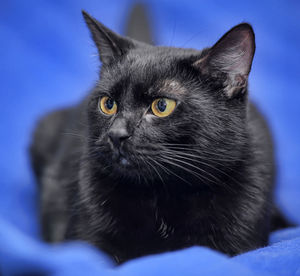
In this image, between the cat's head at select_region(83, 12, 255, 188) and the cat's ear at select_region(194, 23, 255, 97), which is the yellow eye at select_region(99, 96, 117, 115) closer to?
the cat's head at select_region(83, 12, 255, 188)

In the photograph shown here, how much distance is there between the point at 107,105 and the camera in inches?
47.2

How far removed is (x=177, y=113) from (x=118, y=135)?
18cm

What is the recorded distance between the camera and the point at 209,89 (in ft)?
3.82

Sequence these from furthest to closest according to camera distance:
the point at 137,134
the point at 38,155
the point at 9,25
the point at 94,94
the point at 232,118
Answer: the point at 9,25 < the point at 38,155 < the point at 94,94 < the point at 232,118 < the point at 137,134

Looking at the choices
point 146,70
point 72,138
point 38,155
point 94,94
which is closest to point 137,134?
point 146,70

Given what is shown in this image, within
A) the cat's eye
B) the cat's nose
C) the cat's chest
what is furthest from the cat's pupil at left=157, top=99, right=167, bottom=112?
the cat's chest

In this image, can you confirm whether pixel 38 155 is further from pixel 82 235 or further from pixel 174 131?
pixel 174 131

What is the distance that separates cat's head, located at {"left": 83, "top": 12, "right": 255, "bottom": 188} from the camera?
3.47 feet

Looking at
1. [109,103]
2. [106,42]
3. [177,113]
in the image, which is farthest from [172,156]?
[106,42]

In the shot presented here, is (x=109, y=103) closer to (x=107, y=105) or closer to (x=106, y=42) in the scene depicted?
(x=107, y=105)

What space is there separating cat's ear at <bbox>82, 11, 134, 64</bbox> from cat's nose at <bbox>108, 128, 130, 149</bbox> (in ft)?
1.26

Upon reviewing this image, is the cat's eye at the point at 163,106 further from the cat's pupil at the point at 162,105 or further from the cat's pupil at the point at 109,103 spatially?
the cat's pupil at the point at 109,103

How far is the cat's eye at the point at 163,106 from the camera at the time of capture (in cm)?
108

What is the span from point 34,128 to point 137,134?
1.22 metres
